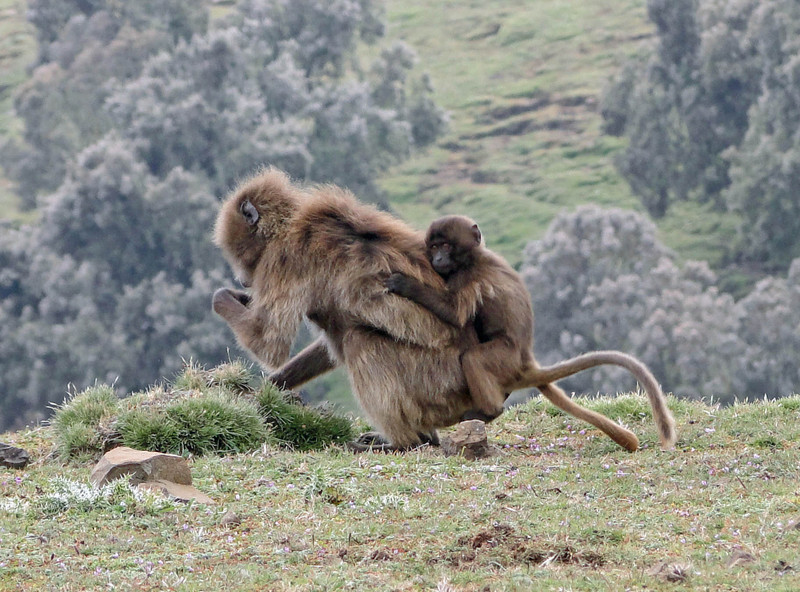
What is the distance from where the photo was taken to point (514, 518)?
20.2 ft

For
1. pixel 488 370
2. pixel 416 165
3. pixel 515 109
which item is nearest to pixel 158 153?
pixel 416 165

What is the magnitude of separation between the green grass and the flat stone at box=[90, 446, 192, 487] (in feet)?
0.53

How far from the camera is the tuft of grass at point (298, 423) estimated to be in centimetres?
870

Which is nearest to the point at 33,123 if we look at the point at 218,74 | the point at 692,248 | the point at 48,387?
the point at 218,74

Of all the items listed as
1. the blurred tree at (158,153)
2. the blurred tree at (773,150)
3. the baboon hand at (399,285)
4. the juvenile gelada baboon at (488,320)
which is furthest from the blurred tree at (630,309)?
the baboon hand at (399,285)

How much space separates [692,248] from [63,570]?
144 feet

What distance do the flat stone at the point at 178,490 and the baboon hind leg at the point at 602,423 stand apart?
3.04 metres

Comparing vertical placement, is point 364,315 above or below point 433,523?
above

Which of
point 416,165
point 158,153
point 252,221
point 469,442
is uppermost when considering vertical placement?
point 252,221

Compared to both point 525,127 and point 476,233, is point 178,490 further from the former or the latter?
point 525,127

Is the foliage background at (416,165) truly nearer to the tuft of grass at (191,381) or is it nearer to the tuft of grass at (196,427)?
the tuft of grass at (191,381)

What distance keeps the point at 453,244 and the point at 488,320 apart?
24.6 inches

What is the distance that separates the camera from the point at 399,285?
823 cm

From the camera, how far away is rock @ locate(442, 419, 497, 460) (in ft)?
25.8
